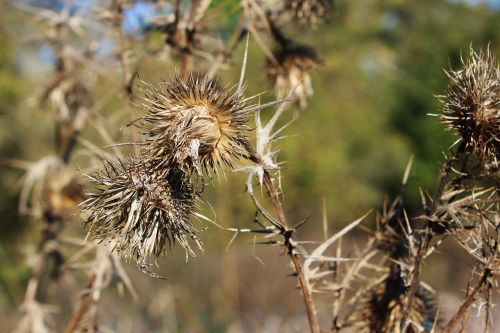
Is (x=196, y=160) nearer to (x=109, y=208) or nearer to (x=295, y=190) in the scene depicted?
(x=109, y=208)

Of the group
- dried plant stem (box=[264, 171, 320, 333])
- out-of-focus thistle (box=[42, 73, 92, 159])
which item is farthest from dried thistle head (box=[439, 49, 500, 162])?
out-of-focus thistle (box=[42, 73, 92, 159])

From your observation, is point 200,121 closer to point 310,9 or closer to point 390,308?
point 390,308

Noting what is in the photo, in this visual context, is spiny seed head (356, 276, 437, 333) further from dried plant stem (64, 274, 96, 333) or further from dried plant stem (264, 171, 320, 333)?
dried plant stem (64, 274, 96, 333)

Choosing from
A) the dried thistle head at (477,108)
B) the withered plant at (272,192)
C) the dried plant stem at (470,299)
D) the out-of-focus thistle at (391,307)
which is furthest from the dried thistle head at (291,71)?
the dried plant stem at (470,299)

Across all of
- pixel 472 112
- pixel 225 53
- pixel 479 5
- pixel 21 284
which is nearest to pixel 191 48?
pixel 225 53

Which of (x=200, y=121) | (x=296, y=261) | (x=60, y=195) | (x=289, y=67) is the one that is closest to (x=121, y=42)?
(x=289, y=67)
